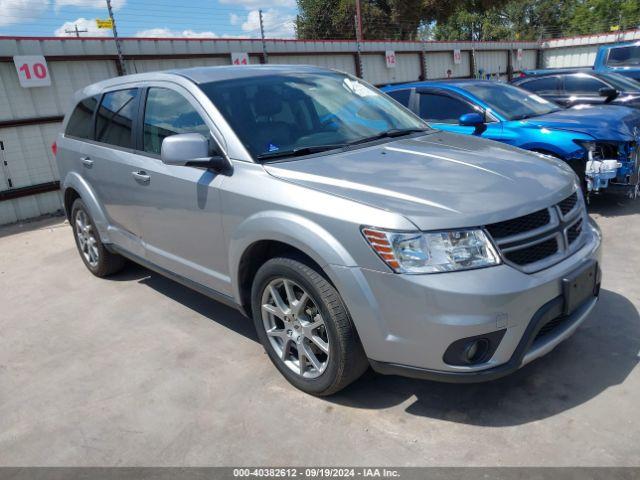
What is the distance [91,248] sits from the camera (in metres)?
5.31

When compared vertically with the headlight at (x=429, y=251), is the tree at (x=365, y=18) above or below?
above

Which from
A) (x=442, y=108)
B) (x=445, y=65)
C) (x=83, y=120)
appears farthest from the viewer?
(x=445, y=65)

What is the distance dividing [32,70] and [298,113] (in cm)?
666

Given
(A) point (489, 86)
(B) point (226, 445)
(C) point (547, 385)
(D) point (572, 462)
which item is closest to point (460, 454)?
(D) point (572, 462)

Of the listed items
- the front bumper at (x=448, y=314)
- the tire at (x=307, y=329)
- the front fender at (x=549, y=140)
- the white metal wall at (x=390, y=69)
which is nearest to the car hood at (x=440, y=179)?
the front bumper at (x=448, y=314)

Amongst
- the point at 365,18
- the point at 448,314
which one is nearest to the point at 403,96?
the point at 448,314

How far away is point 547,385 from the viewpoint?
3.00 metres

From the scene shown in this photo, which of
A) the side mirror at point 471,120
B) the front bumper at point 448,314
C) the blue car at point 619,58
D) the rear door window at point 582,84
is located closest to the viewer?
the front bumper at point 448,314

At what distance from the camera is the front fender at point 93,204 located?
15.4 feet

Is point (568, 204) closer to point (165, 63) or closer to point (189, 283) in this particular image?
point (189, 283)

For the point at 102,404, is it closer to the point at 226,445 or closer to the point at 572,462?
the point at 226,445

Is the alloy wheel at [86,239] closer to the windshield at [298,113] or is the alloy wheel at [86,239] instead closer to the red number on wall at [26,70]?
the windshield at [298,113]

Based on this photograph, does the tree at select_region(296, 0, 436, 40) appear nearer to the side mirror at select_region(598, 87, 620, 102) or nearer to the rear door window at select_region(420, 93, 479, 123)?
the side mirror at select_region(598, 87, 620, 102)

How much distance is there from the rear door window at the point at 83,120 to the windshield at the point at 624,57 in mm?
12439
